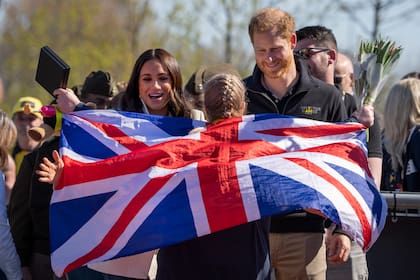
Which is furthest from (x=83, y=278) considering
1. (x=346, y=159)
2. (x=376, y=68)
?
(x=376, y=68)

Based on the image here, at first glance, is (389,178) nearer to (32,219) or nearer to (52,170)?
(32,219)

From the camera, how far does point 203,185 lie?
492cm

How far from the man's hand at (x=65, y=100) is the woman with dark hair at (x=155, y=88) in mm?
404

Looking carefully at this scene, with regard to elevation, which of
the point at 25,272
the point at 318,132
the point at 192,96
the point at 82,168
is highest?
the point at 192,96

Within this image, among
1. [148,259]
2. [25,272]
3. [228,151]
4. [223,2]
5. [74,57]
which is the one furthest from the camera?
[74,57]

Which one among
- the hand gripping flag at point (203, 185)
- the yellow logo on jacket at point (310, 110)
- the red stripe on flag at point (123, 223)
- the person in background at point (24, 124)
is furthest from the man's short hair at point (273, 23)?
the person in background at point (24, 124)

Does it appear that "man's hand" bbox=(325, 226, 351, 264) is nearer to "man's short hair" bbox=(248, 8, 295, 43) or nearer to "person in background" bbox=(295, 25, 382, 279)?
"person in background" bbox=(295, 25, 382, 279)

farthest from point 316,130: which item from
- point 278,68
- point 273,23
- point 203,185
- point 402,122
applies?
point 402,122

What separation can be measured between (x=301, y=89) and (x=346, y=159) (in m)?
0.71

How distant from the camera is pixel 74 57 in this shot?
2684 centimetres

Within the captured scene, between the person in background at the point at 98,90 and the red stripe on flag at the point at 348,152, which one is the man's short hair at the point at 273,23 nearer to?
the red stripe on flag at the point at 348,152

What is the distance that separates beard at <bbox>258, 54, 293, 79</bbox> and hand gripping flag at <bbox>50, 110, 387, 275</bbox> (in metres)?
0.46

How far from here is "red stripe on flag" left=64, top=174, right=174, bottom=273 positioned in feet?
16.4

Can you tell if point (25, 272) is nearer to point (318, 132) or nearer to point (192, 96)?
point (192, 96)
